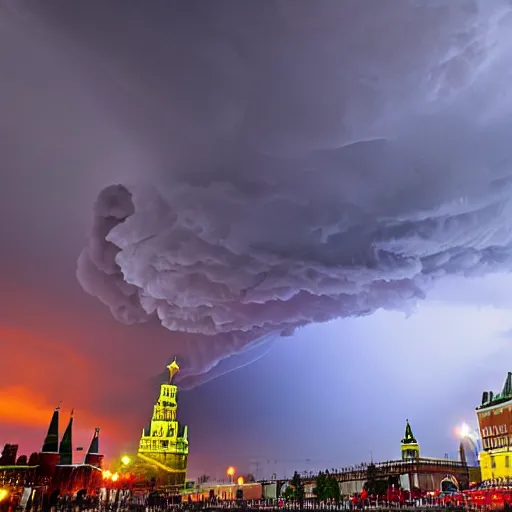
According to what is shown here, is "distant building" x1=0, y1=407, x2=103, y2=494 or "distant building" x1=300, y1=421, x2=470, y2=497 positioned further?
"distant building" x1=300, y1=421, x2=470, y2=497

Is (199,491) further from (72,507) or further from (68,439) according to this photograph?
(72,507)

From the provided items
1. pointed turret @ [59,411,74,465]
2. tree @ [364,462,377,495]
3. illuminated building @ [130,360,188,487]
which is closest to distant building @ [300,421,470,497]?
Answer: tree @ [364,462,377,495]

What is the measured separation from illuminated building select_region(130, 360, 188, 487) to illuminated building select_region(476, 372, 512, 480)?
175ft

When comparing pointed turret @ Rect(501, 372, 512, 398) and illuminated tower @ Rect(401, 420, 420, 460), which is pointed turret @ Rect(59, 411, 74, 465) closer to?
illuminated tower @ Rect(401, 420, 420, 460)

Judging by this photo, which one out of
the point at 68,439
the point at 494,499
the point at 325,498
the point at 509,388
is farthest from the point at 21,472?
the point at 509,388

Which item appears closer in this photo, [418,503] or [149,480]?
[418,503]

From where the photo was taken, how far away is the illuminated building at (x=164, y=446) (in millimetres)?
82188

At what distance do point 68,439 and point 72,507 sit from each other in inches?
580

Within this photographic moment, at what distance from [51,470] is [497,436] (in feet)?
137

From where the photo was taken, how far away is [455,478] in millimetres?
48969

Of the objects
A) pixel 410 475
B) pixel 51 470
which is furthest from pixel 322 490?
pixel 51 470

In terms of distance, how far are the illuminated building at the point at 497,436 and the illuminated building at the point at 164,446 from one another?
175 feet

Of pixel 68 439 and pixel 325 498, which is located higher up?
pixel 68 439

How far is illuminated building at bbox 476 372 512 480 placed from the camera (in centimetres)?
4284
